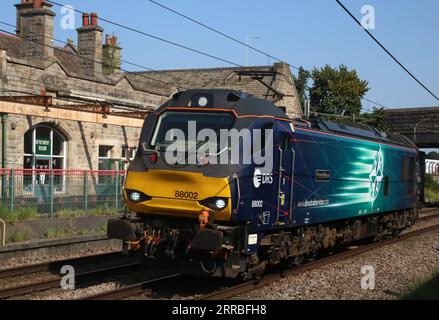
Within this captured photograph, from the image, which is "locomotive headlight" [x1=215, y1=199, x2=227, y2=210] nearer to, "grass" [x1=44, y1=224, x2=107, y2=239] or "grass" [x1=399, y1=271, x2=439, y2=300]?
"grass" [x1=399, y1=271, x2=439, y2=300]

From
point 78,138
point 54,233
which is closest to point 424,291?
point 54,233

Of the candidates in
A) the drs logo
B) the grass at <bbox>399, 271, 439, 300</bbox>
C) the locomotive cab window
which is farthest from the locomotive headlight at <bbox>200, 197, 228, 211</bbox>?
the grass at <bbox>399, 271, 439, 300</bbox>

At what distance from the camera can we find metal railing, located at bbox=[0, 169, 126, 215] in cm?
1692

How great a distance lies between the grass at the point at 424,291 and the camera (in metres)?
9.22

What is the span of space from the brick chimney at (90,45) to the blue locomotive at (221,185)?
702 inches

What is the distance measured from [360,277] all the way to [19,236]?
27.4 ft

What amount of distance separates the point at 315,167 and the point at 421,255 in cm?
507

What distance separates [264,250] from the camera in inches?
421

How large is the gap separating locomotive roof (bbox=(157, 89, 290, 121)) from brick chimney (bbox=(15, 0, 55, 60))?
15.1 metres

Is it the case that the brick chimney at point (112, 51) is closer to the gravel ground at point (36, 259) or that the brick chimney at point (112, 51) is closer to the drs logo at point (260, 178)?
the gravel ground at point (36, 259)

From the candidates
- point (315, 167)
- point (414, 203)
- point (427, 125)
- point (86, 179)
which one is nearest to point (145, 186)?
point (315, 167)

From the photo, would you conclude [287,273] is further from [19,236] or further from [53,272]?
[19,236]

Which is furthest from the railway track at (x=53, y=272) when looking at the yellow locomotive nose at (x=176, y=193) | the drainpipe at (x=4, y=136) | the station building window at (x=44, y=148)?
the station building window at (x=44, y=148)
